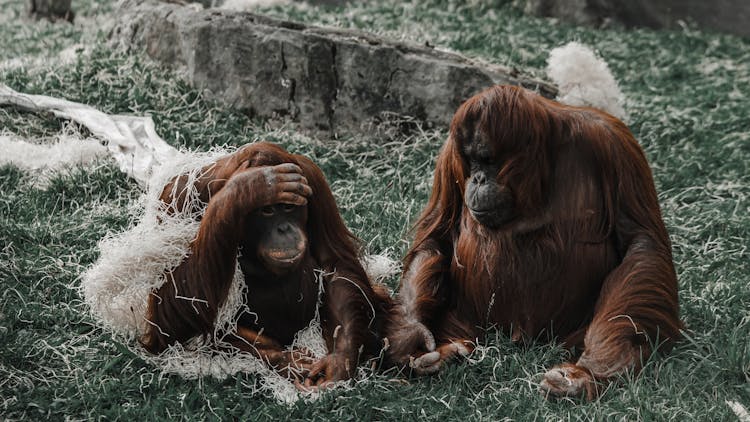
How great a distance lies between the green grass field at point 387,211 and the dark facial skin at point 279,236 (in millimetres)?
425

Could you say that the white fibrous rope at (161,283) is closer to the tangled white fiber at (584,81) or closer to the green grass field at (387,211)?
the green grass field at (387,211)

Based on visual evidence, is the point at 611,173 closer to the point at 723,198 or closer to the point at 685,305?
the point at 685,305

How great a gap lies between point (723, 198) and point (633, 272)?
1.80 m

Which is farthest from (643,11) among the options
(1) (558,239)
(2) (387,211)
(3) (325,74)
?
(1) (558,239)

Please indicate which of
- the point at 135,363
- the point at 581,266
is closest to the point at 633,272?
the point at 581,266

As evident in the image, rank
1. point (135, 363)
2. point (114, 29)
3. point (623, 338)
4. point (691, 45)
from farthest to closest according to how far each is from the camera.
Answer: point (691, 45) < point (114, 29) < point (135, 363) < point (623, 338)

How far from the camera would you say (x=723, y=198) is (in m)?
4.64

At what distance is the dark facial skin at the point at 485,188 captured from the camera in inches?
121

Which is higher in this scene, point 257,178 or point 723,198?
point 257,178

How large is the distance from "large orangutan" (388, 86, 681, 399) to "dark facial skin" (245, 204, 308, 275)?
18.3 inches

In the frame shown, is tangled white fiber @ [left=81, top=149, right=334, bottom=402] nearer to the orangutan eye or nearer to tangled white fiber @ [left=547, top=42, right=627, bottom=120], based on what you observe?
the orangutan eye

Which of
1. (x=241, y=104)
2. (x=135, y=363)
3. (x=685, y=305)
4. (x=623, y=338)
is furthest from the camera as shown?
(x=241, y=104)

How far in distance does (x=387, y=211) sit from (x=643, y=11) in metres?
4.06

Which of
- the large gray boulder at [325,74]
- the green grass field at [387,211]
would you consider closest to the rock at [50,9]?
the green grass field at [387,211]
